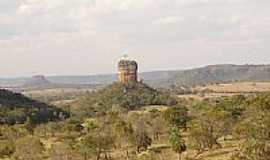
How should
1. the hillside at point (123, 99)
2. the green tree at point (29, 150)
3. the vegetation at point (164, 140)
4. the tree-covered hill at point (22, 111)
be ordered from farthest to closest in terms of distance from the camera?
the hillside at point (123, 99)
the tree-covered hill at point (22, 111)
the green tree at point (29, 150)
the vegetation at point (164, 140)

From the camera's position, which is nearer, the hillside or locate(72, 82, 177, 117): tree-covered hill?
the hillside

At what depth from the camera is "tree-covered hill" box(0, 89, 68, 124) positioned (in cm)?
14288

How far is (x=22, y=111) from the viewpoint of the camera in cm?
15088

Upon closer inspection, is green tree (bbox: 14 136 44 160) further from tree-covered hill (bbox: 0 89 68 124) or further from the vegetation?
tree-covered hill (bbox: 0 89 68 124)

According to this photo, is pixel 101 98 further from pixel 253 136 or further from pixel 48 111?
pixel 253 136

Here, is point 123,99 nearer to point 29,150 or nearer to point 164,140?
point 164,140

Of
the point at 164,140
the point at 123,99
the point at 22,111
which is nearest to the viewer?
the point at 164,140

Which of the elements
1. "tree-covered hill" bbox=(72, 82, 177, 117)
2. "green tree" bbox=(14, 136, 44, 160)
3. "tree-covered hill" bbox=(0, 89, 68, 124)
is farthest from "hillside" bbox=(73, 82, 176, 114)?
"green tree" bbox=(14, 136, 44, 160)

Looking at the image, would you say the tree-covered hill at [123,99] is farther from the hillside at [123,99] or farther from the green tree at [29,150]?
the green tree at [29,150]

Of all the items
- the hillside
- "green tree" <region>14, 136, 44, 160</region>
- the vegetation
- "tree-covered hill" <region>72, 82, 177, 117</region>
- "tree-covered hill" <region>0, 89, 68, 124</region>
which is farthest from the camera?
"tree-covered hill" <region>72, 82, 177, 117</region>

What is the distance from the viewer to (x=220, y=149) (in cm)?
7569

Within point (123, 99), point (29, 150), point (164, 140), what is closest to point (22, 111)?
point (123, 99)

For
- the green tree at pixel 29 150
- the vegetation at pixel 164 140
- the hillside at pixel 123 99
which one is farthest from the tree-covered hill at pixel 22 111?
the green tree at pixel 29 150

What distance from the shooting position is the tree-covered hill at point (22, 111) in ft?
469
